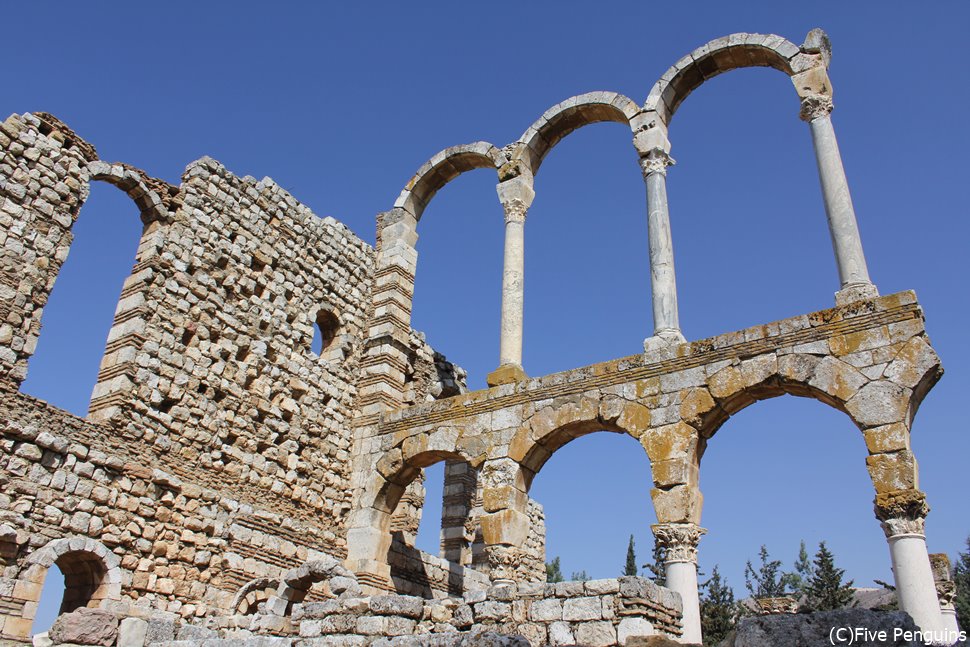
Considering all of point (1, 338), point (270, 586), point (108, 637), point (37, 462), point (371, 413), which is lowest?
point (108, 637)

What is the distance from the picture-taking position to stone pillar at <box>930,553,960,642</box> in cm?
948

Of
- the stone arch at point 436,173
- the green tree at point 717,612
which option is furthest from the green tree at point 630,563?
the stone arch at point 436,173

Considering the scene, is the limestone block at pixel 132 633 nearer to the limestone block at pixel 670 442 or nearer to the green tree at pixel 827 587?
the limestone block at pixel 670 442

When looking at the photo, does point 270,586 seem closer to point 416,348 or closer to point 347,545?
point 347,545

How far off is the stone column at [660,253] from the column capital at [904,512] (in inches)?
149

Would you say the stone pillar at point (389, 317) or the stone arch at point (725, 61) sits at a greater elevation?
the stone arch at point (725, 61)

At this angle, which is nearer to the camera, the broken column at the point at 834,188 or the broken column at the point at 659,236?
the broken column at the point at 834,188

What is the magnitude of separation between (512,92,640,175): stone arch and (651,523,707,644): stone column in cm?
746

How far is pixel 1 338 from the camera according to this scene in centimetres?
1038

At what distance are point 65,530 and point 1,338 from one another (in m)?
2.52

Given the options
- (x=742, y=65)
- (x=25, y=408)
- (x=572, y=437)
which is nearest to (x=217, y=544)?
(x=25, y=408)

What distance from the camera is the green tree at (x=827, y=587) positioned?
23.2 m

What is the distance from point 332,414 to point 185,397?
3.11m

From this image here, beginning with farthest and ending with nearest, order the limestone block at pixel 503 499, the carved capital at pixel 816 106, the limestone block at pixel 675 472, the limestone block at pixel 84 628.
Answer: the carved capital at pixel 816 106, the limestone block at pixel 503 499, the limestone block at pixel 675 472, the limestone block at pixel 84 628
